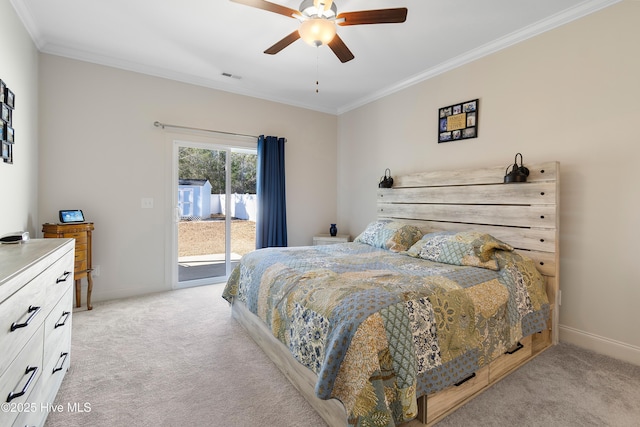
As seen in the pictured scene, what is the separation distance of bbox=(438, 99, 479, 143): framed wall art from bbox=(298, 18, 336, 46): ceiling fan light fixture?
72.6 inches

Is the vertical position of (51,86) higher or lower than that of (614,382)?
higher

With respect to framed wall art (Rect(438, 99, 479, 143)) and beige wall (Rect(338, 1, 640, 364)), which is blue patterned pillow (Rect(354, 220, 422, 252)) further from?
framed wall art (Rect(438, 99, 479, 143))

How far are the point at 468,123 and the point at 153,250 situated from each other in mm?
3987

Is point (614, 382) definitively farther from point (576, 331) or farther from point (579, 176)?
point (579, 176)

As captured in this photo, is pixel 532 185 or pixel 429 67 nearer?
pixel 532 185

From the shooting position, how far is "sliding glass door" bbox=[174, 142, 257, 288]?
12.9 feet

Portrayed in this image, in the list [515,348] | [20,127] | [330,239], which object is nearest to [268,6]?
[20,127]

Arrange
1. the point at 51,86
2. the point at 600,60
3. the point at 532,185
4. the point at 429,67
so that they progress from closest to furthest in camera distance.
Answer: the point at 600,60 < the point at 532,185 < the point at 51,86 < the point at 429,67

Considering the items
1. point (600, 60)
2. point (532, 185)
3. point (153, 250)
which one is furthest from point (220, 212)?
point (600, 60)

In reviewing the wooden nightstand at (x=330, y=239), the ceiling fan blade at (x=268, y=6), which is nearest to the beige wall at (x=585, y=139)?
the wooden nightstand at (x=330, y=239)

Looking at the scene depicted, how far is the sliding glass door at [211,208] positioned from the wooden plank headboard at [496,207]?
2.26 metres

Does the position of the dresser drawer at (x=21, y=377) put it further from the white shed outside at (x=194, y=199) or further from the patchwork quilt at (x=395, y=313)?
the white shed outside at (x=194, y=199)

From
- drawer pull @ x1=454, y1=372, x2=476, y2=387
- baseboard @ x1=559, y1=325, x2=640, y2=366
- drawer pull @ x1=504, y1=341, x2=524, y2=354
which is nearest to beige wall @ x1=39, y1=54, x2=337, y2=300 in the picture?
drawer pull @ x1=454, y1=372, x2=476, y2=387

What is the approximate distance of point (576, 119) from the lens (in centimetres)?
243
